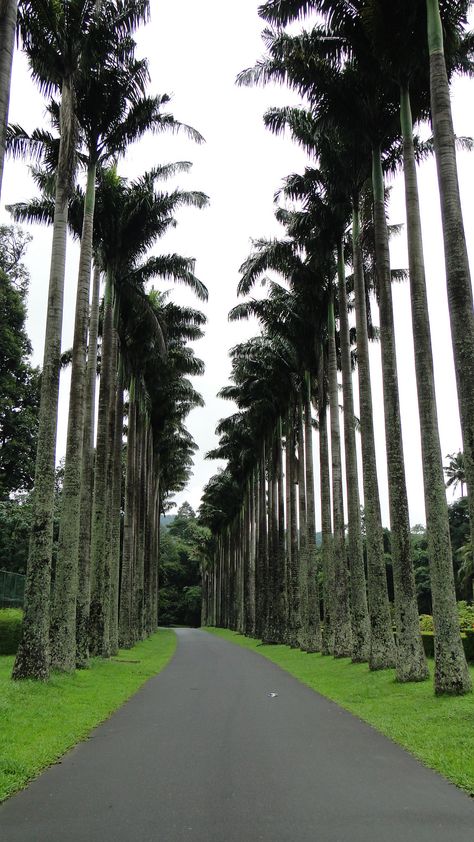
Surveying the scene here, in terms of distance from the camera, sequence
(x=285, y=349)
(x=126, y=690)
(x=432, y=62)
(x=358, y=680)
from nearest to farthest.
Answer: (x=432, y=62) < (x=126, y=690) < (x=358, y=680) < (x=285, y=349)

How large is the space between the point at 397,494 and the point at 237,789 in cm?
980

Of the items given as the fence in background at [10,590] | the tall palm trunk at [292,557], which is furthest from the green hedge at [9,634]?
the tall palm trunk at [292,557]

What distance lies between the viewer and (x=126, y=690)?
14289 millimetres

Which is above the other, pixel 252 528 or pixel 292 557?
pixel 252 528

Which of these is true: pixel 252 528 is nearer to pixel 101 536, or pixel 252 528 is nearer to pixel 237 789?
pixel 101 536

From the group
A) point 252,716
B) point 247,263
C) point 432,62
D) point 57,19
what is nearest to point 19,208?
point 57,19

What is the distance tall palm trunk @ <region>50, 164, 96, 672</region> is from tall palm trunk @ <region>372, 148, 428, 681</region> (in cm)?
742

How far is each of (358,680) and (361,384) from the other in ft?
25.4

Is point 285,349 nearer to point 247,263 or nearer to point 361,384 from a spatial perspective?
point 247,263

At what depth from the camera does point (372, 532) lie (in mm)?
18203

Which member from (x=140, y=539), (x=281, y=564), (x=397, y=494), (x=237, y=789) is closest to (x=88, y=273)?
(x=397, y=494)

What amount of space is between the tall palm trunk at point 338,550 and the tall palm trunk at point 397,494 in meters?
7.67

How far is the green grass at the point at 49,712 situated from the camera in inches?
280

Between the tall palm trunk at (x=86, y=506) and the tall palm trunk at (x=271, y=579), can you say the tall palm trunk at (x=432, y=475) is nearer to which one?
the tall palm trunk at (x=86, y=506)
